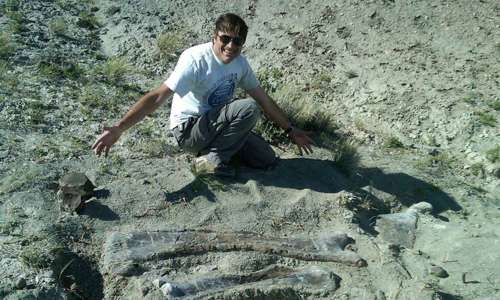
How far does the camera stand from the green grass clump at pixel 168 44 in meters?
7.14

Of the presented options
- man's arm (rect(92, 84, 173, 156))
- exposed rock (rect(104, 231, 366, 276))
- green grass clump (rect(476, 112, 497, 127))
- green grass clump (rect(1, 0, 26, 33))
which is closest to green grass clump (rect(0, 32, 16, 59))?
green grass clump (rect(1, 0, 26, 33))

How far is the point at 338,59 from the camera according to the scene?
724cm

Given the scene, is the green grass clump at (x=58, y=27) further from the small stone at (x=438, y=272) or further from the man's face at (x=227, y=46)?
the small stone at (x=438, y=272)

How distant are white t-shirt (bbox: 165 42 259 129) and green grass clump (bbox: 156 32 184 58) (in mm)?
2198

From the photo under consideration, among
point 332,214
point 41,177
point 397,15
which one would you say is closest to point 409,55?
point 397,15

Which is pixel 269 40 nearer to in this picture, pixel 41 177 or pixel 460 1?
pixel 460 1

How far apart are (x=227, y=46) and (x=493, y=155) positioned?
9.36ft

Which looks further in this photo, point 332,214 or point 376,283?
point 332,214

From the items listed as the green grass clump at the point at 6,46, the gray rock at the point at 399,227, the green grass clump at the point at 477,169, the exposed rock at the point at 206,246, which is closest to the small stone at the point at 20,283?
the exposed rock at the point at 206,246

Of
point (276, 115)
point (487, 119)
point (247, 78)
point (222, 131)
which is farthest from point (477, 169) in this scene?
point (222, 131)

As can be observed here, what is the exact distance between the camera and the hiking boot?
16.3 feet

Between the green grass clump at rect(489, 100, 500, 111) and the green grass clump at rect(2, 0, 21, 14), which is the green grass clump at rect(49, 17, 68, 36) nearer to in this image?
the green grass clump at rect(2, 0, 21, 14)

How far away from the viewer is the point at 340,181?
536cm

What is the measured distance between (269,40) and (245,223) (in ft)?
11.5
